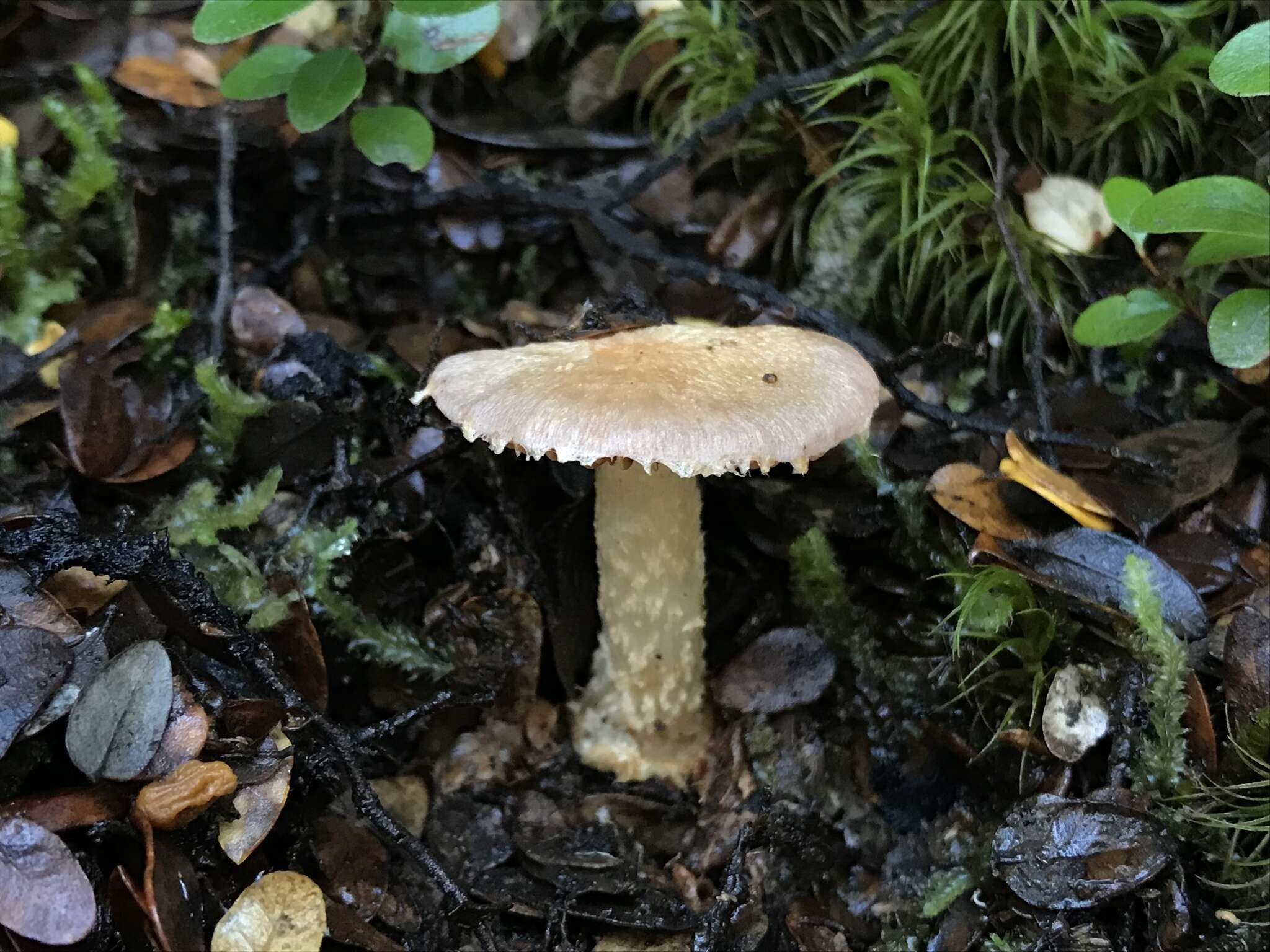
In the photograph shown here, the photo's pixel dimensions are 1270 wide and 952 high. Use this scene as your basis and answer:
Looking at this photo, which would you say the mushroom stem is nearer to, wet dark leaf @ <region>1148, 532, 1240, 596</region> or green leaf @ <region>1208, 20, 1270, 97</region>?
wet dark leaf @ <region>1148, 532, 1240, 596</region>

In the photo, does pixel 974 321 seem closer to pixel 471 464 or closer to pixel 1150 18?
pixel 1150 18

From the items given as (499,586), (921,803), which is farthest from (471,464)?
(921,803)

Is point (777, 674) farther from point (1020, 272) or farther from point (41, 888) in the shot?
point (41, 888)

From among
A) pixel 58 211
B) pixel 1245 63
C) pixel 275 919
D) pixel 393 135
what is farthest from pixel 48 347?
pixel 1245 63

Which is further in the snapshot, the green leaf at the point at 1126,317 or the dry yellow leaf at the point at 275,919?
the green leaf at the point at 1126,317

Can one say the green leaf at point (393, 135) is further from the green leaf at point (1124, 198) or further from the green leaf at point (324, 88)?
the green leaf at point (1124, 198)

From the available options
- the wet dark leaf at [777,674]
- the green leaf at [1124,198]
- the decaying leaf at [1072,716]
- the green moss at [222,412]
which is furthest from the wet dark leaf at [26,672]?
the green leaf at [1124,198]
